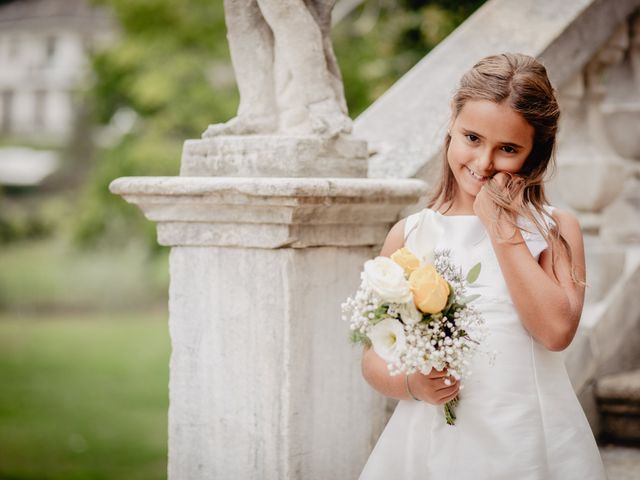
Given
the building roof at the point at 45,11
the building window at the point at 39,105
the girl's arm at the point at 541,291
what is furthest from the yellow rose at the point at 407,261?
the building window at the point at 39,105

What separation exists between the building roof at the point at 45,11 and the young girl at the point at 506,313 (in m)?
34.5

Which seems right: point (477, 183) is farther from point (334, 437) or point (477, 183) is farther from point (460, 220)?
point (334, 437)

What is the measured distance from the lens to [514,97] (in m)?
2.33

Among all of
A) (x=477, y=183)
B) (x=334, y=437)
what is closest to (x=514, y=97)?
(x=477, y=183)

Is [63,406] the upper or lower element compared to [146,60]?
lower

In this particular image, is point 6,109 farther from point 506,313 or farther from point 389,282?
point 389,282

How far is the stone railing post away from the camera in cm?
272

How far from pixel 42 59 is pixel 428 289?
137 feet

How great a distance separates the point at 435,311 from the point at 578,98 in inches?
81.2

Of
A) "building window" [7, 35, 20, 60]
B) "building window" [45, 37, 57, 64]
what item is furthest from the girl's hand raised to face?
"building window" [7, 35, 20, 60]

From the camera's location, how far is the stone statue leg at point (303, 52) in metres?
2.96

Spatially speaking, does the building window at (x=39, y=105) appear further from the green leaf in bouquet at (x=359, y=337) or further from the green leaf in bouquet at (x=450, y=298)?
the green leaf in bouquet at (x=450, y=298)

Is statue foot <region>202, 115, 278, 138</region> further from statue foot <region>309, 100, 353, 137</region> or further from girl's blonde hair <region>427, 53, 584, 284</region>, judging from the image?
girl's blonde hair <region>427, 53, 584, 284</region>

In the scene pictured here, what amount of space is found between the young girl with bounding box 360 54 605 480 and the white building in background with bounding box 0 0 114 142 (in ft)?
103
